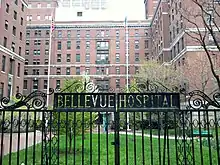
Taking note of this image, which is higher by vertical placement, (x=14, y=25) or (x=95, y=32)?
(x=95, y=32)

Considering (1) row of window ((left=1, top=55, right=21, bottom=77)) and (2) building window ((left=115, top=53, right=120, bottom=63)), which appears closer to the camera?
(1) row of window ((left=1, top=55, right=21, bottom=77))

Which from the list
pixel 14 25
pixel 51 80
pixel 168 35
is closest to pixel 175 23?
pixel 168 35

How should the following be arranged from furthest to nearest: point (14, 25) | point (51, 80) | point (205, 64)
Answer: point (51, 80) → point (14, 25) → point (205, 64)

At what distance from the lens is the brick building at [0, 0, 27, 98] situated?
3212 cm

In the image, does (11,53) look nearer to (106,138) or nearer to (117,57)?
(117,57)

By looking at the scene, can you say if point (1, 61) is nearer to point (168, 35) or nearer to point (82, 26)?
point (168, 35)

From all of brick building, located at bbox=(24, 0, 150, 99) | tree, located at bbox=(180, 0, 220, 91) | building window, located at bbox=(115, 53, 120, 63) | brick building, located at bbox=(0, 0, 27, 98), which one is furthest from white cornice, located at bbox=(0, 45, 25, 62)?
building window, located at bbox=(115, 53, 120, 63)

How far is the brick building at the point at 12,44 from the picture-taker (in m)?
32.1

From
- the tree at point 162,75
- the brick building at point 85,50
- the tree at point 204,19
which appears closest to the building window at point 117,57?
the brick building at point 85,50

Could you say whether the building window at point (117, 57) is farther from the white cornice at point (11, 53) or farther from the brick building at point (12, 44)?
the white cornice at point (11, 53)

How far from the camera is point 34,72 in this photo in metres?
56.4

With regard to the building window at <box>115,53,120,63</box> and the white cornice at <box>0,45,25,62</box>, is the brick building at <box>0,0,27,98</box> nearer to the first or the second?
the white cornice at <box>0,45,25,62</box>

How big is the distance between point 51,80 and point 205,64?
39920 millimetres

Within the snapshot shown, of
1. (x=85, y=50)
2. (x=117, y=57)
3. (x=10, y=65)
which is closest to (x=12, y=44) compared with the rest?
(x=10, y=65)
